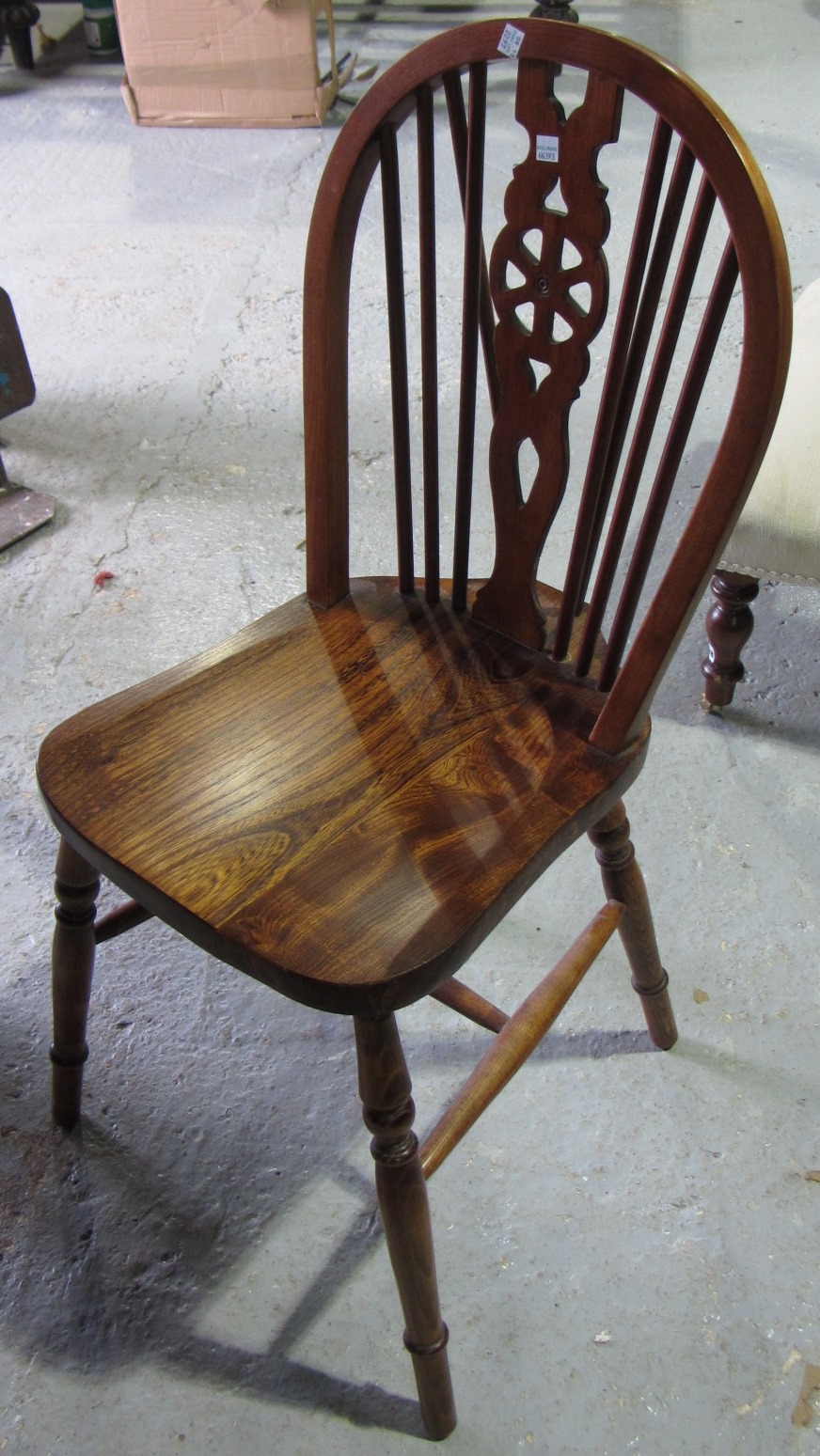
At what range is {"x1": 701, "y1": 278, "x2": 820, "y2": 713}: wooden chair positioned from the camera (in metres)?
1.50

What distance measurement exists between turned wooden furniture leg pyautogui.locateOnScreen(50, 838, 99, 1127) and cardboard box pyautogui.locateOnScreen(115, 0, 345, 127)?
2.77m

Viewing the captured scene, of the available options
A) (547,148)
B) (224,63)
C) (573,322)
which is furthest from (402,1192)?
(224,63)

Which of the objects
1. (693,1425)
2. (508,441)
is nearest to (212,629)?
(508,441)

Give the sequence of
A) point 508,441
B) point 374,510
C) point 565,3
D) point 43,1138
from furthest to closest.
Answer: point 565,3, point 374,510, point 43,1138, point 508,441

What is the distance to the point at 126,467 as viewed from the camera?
230 cm

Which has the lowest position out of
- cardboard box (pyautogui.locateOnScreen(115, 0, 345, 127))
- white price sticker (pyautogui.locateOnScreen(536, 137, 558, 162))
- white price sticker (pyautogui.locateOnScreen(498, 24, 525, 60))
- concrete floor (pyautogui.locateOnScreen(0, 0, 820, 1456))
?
concrete floor (pyautogui.locateOnScreen(0, 0, 820, 1456))

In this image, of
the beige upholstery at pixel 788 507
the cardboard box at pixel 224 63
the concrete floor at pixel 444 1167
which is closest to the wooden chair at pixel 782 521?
the beige upholstery at pixel 788 507

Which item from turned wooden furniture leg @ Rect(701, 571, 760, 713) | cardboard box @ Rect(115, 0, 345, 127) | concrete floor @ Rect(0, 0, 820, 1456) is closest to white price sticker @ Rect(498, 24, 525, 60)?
turned wooden furniture leg @ Rect(701, 571, 760, 713)

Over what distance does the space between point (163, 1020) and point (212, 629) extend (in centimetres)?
71

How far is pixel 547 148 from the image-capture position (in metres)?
0.90

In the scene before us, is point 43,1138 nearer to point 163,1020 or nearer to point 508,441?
point 163,1020

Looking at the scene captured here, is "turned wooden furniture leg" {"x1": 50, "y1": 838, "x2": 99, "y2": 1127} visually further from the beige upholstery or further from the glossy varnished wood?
the beige upholstery

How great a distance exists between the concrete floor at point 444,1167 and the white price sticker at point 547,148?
0.92 m

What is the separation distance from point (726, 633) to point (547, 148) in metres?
0.88
